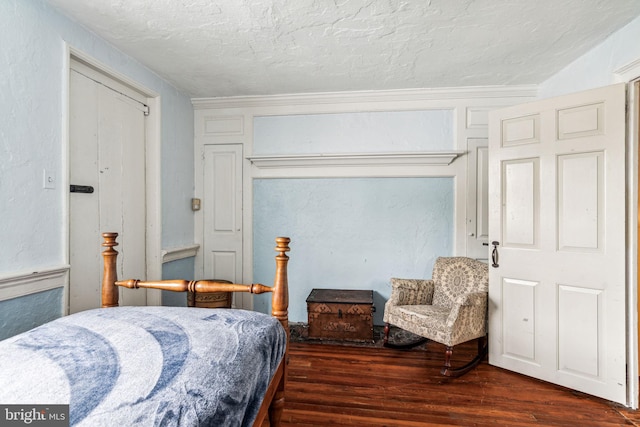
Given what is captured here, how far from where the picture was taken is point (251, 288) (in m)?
1.63

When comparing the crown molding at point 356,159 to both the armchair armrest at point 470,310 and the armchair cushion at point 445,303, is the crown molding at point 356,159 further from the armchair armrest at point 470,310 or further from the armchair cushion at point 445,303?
the armchair armrest at point 470,310

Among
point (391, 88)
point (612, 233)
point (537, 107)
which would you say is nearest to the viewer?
point (612, 233)

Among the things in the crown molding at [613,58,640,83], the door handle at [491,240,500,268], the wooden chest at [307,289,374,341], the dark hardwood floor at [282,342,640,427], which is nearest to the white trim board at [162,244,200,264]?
the wooden chest at [307,289,374,341]

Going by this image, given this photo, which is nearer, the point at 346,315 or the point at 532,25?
the point at 532,25

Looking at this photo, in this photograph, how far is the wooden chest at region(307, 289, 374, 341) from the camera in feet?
9.61

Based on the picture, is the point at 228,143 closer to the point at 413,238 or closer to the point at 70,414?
the point at 413,238

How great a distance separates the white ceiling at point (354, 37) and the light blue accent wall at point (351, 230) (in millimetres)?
1147

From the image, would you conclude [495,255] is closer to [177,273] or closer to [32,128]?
[177,273]

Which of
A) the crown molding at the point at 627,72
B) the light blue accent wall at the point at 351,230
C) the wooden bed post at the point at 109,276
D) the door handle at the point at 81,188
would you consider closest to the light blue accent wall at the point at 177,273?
the light blue accent wall at the point at 351,230

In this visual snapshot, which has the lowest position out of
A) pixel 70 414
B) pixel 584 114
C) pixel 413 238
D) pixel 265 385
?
pixel 265 385

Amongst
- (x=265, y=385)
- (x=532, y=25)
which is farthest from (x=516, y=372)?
(x=532, y=25)

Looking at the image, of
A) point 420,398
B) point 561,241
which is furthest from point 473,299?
point 420,398

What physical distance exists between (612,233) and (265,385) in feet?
8.22

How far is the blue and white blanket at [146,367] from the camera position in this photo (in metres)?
0.75
